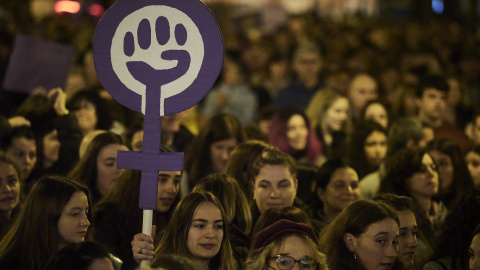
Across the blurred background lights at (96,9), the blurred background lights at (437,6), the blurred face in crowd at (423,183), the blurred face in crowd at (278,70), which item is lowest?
the blurred face in crowd at (423,183)

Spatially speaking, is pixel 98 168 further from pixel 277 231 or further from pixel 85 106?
pixel 277 231

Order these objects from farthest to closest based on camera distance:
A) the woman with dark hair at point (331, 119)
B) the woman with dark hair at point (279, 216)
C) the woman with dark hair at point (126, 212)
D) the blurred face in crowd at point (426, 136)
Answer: the woman with dark hair at point (331, 119) < the blurred face in crowd at point (426, 136) < the woman with dark hair at point (126, 212) < the woman with dark hair at point (279, 216)

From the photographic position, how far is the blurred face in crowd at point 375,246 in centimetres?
546

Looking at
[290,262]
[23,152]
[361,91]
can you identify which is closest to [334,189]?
[290,262]

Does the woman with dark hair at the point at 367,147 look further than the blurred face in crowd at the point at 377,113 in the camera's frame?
No

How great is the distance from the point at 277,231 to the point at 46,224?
1388 millimetres

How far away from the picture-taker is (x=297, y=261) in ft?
16.8

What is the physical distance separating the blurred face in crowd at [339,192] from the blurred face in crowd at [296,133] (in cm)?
203

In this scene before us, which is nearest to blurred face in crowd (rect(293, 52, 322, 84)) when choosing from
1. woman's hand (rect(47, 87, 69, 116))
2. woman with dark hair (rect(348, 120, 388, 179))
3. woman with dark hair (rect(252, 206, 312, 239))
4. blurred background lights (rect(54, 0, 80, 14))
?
woman with dark hair (rect(348, 120, 388, 179))

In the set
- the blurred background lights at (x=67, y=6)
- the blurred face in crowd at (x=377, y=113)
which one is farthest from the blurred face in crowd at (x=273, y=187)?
the blurred background lights at (x=67, y=6)

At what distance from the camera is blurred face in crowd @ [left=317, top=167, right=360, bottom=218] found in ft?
23.7

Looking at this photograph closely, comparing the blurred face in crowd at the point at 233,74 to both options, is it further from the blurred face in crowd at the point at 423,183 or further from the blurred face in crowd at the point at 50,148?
the blurred face in crowd at the point at 423,183

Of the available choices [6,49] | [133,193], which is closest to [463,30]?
[6,49]

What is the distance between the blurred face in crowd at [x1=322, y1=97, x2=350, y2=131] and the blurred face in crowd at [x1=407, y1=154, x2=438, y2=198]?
131 inches
